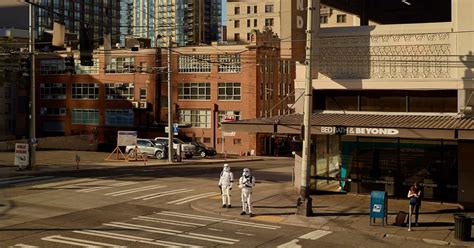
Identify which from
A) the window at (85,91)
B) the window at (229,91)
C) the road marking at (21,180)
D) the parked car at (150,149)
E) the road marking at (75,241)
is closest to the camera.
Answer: the road marking at (75,241)

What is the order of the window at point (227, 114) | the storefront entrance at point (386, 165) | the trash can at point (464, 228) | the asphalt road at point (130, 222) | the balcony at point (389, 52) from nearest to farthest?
the asphalt road at point (130, 222), the trash can at point (464, 228), the balcony at point (389, 52), the storefront entrance at point (386, 165), the window at point (227, 114)

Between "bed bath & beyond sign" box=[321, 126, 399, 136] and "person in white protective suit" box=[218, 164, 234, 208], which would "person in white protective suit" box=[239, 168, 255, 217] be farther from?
"bed bath & beyond sign" box=[321, 126, 399, 136]

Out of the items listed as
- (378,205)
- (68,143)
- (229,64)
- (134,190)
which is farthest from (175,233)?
(68,143)

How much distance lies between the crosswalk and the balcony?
8.43 metres

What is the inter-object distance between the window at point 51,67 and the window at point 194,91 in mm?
18163

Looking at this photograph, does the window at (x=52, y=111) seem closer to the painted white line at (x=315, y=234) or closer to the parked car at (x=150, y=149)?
the parked car at (x=150, y=149)

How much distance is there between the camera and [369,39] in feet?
77.0

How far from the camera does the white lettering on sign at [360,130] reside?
791 inches

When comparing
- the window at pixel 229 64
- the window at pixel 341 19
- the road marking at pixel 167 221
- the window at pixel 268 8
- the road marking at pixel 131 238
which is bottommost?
the road marking at pixel 167 221

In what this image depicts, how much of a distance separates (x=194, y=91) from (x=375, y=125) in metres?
51.1

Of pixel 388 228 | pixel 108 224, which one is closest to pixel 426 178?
pixel 388 228

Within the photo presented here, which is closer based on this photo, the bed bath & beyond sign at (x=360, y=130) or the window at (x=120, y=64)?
the bed bath & beyond sign at (x=360, y=130)

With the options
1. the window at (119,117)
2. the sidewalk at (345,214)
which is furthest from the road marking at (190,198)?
the window at (119,117)

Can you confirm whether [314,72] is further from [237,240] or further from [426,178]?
[237,240]
